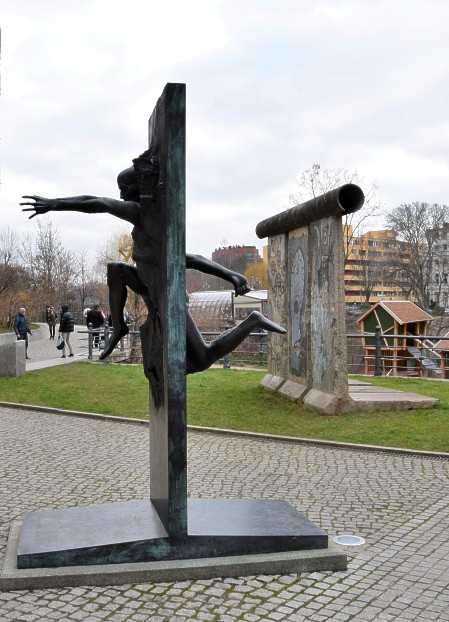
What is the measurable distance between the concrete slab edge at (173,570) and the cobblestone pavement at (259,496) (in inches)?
2.5

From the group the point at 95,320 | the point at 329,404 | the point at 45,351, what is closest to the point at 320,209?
the point at 329,404

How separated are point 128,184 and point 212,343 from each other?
142cm

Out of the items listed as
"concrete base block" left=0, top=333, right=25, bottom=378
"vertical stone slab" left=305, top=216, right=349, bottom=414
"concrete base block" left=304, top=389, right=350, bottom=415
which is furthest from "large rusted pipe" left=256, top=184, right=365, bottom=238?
"concrete base block" left=0, top=333, right=25, bottom=378

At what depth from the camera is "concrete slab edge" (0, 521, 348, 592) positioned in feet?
15.3

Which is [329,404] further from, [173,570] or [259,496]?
[173,570]

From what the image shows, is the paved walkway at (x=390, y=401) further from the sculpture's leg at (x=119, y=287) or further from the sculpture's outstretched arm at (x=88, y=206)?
the sculpture's outstretched arm at (x=88, y=206)

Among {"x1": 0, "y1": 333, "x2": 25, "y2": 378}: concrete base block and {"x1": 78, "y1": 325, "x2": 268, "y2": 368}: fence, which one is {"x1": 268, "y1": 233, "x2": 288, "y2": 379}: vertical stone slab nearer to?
Answer: {"x1": 0, "y1": 333, "x2": 25, "y2": 378}: concrete base block

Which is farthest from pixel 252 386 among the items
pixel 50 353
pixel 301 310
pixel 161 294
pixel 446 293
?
pixel 446 293

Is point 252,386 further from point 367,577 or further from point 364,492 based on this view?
point 367,577

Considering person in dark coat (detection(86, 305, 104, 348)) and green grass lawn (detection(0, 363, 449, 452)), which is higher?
person in dark coat (detection(86, 305, 104, 348))

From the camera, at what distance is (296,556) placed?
502cm

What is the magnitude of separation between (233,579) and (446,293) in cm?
5816

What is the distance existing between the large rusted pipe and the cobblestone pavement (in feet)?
12.5

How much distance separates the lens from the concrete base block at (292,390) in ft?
40.3
